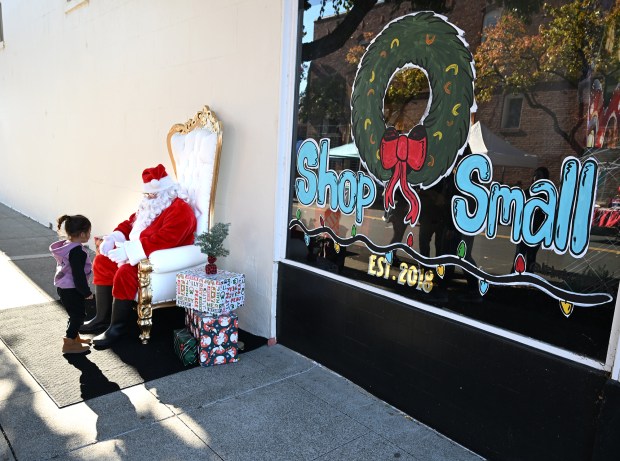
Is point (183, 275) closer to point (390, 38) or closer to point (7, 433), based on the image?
point (7, 433)

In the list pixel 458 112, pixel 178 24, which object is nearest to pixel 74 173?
pixel 178 24

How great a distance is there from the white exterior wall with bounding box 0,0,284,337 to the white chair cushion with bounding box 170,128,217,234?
14 cm

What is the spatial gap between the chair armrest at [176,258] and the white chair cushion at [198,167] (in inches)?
9.4

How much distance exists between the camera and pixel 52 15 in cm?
721

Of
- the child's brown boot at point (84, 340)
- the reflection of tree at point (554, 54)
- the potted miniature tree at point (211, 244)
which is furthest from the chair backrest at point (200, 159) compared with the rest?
the reflection of tree at point (554, 54)

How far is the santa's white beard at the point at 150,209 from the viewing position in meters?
3.95

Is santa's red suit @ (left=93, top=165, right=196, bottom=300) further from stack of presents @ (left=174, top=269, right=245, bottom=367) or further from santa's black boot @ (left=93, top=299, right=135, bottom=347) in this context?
stack of presents @ (left=174, top=269, right=245, bottom=367)

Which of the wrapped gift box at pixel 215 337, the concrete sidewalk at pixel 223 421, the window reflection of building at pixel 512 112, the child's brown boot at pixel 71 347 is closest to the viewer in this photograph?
the window reflection of building at pixel 512 112

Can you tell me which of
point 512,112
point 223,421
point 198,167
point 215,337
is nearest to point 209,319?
point 215,337

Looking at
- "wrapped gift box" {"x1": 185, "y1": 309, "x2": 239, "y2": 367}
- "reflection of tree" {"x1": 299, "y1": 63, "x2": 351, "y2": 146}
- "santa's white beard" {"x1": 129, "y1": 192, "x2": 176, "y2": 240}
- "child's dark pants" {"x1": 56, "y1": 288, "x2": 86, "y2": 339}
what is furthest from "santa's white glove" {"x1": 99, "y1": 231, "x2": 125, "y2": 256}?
"reflection of tree" {"x1": 299, "y1": 63, "x2": 351, "y2": 146}

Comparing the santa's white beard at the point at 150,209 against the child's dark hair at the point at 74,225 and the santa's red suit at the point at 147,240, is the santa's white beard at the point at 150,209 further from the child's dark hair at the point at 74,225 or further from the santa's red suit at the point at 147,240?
the child's dark hair at the point at 74,225

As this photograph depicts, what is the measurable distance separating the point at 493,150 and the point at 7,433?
9.65 feet

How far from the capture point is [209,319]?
3314mm

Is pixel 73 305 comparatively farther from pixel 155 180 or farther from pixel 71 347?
pixel 155 180
